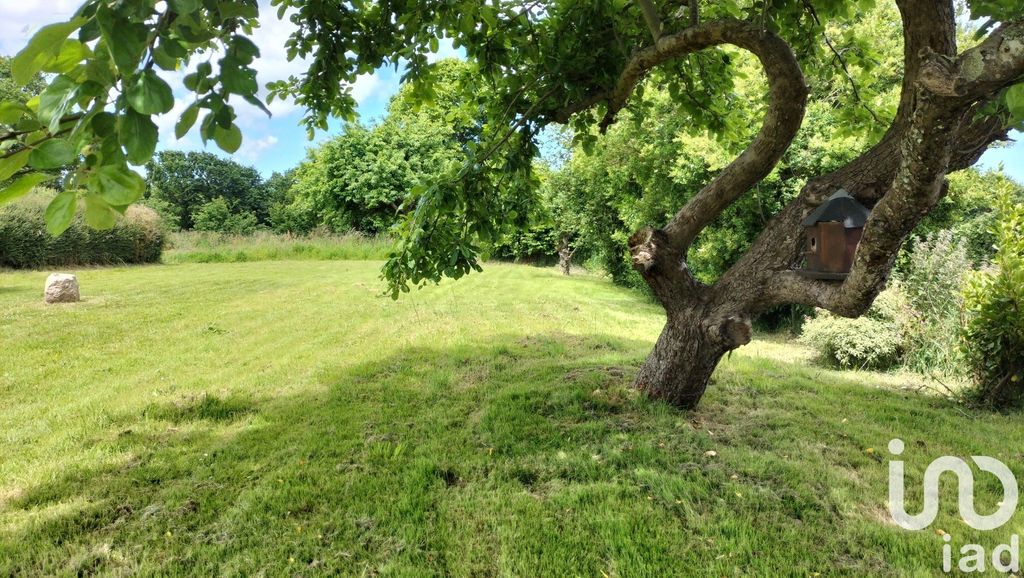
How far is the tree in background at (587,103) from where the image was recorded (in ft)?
3.51

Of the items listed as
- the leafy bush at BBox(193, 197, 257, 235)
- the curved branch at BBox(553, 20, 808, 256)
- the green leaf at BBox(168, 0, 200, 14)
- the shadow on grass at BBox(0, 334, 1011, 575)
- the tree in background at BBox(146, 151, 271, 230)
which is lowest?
the shadow on grass at BBox(0, 334, 1011, 575)

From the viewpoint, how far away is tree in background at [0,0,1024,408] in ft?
3.51

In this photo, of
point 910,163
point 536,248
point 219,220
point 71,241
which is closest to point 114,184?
point 910,163

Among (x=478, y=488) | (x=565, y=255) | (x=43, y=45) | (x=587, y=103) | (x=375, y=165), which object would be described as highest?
(x=375, y=165)

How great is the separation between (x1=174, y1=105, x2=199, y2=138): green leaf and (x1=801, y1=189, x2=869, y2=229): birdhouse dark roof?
3.32m

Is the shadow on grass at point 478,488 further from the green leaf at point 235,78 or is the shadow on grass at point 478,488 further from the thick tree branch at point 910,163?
the green leaf at point 235,78

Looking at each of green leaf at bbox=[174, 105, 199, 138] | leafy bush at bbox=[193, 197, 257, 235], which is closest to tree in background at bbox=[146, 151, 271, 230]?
leafy bush at bbox=[193, 197, 257, 235]

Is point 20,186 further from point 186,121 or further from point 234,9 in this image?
point 234,9

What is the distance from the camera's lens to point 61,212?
1026 millimetres

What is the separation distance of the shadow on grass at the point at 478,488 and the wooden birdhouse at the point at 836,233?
1368mm

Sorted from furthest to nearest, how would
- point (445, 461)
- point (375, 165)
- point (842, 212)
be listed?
1. point (375, 165)
2. point (445, 461)
3. point (842, 212)

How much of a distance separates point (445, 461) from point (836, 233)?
9.68 feet

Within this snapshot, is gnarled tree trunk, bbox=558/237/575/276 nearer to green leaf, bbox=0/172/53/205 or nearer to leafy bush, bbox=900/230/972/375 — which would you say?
leafy bush, bbox=900/230/972/375

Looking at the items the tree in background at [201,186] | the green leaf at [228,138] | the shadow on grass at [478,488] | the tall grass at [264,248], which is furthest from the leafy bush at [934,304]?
the tree in background at [201,186]
